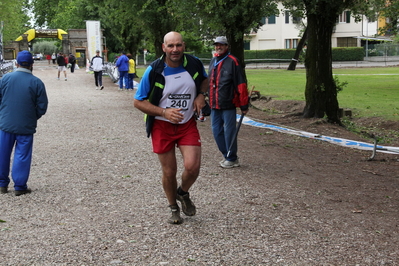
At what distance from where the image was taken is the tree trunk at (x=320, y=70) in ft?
46.6

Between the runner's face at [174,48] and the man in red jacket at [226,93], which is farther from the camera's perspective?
the man in red jacket at [226,93]

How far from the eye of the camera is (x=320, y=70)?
14.5 m

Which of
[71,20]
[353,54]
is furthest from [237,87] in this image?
[71,20]

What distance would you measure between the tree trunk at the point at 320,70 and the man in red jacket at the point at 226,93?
6245 millimetres

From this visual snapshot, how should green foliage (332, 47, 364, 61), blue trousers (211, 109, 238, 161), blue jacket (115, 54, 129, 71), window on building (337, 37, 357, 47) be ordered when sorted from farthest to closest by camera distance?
1. window on building (337, 37, 357, 47)
2. green foliage (332, 47, 364, 61)
3. blue jacket (115, 54, 129, 71)
4. blue trousers (211, 109, 238, 161)

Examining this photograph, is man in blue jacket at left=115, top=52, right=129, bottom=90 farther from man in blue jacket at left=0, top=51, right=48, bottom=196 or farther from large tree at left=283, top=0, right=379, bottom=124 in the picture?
man in blue jacket at left=0, top=51, right=48, bottom=196

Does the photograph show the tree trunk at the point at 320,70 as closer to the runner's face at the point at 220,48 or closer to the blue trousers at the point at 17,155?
the runner's face at the point at 220,48

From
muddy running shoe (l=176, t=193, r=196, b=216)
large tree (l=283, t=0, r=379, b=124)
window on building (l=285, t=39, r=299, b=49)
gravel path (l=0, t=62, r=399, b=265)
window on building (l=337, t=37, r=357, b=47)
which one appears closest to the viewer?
gravel path (l=0, t=62, r=399, b=265)

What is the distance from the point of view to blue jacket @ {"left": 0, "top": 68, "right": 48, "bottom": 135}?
722cm

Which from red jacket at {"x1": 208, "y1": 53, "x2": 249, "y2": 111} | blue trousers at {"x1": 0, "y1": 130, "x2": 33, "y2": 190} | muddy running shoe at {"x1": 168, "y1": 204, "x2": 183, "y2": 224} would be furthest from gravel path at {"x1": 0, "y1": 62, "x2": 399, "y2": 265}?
red jacket at {"x1": 208, "y1": 53, "x2": 249, "y2": 111}

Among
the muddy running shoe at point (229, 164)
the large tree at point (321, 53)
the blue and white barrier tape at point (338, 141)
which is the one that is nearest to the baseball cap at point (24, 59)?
the muddy running shoe at point (229, 164)

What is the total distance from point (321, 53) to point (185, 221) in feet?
31.2

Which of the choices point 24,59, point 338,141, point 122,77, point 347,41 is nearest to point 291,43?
point 347,41

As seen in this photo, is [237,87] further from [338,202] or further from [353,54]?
[353,54]
